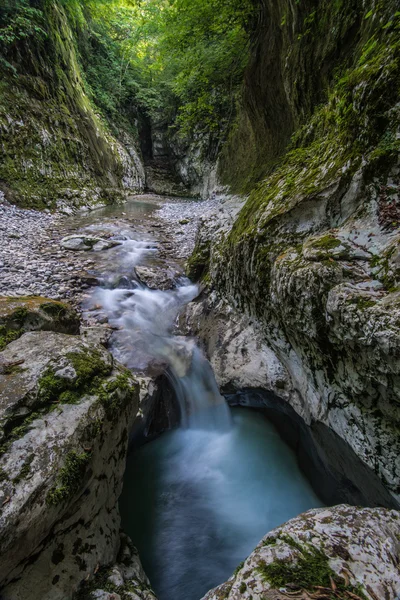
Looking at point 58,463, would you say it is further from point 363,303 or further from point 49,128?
point 49,128

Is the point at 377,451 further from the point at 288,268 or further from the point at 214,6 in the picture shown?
the point at 214,6

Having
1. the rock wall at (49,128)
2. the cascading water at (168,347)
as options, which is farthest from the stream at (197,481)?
the rock wall at (49,128)

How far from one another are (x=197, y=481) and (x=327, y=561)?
2408 mm

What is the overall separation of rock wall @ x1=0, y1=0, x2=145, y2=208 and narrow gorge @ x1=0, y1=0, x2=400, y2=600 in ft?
11.5

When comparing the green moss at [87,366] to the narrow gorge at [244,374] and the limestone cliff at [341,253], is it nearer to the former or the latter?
the narrow gorge at [244,374]

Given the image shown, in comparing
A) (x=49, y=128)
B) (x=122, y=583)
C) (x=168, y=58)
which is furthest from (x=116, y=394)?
(x=168, y=58)

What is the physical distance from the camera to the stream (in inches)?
113

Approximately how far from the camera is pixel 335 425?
98.8 inches

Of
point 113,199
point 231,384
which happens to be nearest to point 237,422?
point 231,384

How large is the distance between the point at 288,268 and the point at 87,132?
1535 cm

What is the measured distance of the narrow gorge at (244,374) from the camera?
5.51 ft

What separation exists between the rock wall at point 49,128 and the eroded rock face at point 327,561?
453 inches

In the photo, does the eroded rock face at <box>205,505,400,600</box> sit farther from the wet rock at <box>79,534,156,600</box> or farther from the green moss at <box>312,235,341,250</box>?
the green moss at <box>312,235,341,250</box>

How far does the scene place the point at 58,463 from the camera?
179 cm
